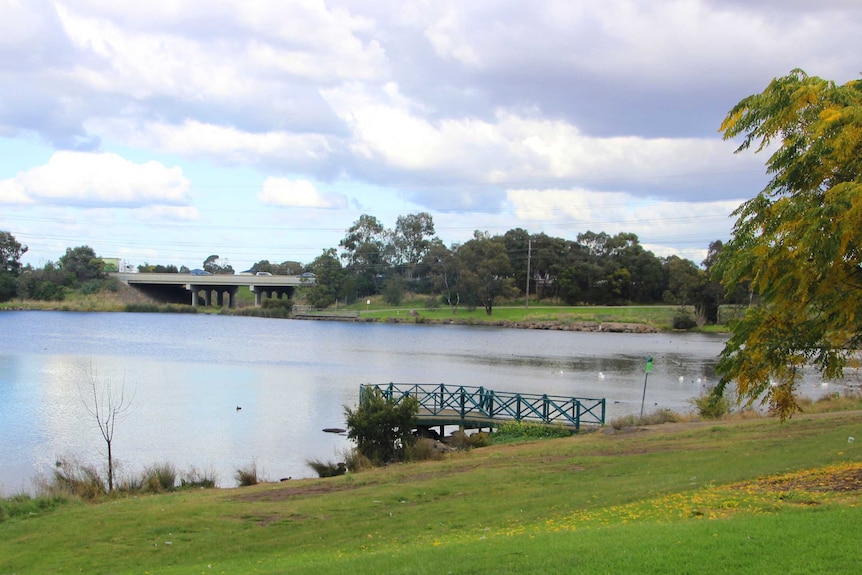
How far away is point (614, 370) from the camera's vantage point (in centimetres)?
5797

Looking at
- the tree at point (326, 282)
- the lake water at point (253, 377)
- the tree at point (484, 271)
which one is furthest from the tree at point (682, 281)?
the tree at point (326, 282)

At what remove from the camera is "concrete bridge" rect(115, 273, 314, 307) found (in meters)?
135

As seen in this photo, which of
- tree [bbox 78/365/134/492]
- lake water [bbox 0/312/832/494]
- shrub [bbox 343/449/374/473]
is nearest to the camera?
shrub [bbox 343/449/374/473]

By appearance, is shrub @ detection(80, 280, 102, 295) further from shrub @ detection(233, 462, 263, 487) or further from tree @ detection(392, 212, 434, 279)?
shrub @ detection(233, 462, 263, 487)

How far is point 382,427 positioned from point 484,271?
318 feet

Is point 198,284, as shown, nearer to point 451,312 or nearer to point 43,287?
point 43,287

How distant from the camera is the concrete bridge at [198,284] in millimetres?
135375

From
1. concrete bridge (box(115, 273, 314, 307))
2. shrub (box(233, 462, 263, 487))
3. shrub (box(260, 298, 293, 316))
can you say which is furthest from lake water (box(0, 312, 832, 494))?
concrete bridge (box(115, 273, 314, 307))

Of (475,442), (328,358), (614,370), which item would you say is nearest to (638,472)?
(475,442)

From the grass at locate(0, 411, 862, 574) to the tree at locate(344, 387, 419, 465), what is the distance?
2499 millimetres

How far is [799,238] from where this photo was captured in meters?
14.1

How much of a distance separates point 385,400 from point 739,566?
2043 centimetres

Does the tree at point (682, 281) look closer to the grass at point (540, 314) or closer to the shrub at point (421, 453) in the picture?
the grass at point (540, 314)

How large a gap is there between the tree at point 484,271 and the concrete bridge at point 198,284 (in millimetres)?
29763
